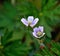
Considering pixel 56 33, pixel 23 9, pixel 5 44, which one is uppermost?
pixel 23 9

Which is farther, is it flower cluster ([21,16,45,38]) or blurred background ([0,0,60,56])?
blurred background ([0,0,60,56])

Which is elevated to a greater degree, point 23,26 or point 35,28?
point 35,28

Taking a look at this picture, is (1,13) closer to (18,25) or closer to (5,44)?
(18,25)

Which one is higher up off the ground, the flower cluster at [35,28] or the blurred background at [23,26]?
the flower cluster at [35,28]

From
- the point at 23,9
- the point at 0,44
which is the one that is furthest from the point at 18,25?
the point at 0,44

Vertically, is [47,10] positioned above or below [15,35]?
above

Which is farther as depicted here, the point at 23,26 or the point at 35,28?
the point at 23,26

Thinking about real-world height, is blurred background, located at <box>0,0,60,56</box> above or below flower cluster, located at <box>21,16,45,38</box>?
below

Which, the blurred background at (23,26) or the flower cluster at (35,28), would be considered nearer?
the flower cluster at (35,28)
